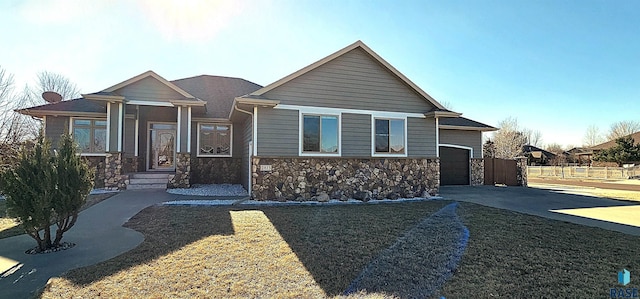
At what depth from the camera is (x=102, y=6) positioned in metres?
8.76

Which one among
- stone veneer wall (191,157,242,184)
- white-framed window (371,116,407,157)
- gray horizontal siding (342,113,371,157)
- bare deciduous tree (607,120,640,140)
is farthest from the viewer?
bare deciduous tree (607,120,640,140)

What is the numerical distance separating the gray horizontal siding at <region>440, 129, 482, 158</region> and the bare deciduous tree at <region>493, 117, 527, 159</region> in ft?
63.1

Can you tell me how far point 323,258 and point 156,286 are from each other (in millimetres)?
2101

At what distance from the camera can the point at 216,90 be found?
57.8ft

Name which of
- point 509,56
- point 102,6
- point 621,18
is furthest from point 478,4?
point 102,6

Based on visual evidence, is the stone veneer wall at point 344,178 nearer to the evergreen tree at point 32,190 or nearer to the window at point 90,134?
the evergreen tree at point 32,190

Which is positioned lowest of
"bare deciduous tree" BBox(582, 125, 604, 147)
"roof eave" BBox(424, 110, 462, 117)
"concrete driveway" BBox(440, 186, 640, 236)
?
"concrete driveway" BBox(440, 186, 640, 236)

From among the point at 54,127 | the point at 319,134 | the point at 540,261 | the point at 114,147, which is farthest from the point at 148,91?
the point at 540,261

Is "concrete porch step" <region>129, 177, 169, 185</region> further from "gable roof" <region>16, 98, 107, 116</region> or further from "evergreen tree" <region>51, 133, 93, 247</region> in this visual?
"evergreen tree" <region>51, 133, 93, 247</region>

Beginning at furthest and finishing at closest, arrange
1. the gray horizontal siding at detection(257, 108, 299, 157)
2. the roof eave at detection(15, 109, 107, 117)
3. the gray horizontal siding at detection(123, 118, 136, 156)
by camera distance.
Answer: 1. the gray horizontal siding at detection(123, 118, 136, 156)
2. the roof eave at detection(15, 109, 107, 117)
3. the gray horizontal siding at detection(257, 108, 299, 157)

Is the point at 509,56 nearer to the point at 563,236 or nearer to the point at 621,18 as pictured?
the point at 621,18

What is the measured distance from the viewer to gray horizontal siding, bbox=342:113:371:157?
1077 cm

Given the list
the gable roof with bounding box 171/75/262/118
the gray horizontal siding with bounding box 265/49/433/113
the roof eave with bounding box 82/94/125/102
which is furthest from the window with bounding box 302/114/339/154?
the roof eave with bounding box 82/94/125/102

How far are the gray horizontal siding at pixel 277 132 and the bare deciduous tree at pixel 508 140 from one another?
98.6ft
